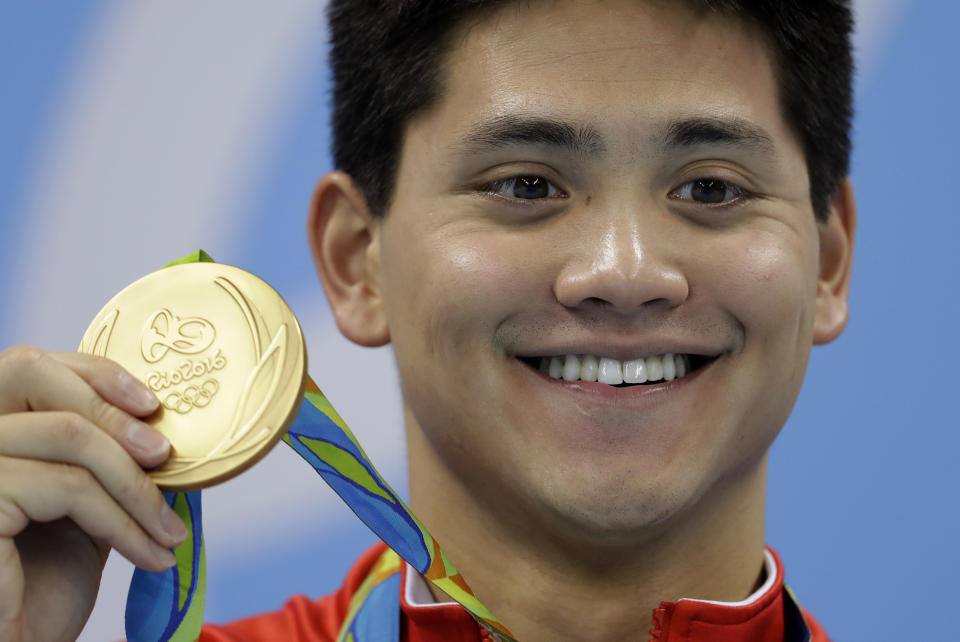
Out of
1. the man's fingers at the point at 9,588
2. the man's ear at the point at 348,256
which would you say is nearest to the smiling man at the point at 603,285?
the man's ear at the point at 348,256

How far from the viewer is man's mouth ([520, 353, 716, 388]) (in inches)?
67.5

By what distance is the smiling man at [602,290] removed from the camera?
168cm

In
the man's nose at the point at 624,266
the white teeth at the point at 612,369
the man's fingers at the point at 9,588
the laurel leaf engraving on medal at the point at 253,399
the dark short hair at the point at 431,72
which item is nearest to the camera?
the laurel leaf engraving on medal at the point at 253,399

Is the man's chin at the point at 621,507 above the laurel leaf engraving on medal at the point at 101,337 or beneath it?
beneath

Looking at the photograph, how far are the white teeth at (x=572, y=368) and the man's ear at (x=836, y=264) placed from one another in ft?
1.70

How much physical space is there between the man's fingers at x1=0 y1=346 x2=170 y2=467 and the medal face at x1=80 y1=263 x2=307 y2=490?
0.08 ft

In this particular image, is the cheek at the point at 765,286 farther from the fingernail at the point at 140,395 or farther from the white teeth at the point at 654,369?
the fingernail at the point at 140,395

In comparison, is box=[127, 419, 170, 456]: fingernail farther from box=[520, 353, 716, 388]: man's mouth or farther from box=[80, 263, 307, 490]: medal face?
box=[520, 353, 716, 388]: man's mouth

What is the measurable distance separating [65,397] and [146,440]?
0.13 m

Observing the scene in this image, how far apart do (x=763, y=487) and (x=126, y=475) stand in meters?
0.98

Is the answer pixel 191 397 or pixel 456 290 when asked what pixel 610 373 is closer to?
pixel 456 290

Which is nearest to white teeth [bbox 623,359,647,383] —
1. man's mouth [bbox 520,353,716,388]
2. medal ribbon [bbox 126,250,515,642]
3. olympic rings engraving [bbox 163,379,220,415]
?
man's mouth [bbox 520,353,716,388]

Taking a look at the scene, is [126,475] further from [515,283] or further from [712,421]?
[712,421]

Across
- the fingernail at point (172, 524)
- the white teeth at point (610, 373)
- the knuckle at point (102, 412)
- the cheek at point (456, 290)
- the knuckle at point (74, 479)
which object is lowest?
the fingernail at point (172, 524)
